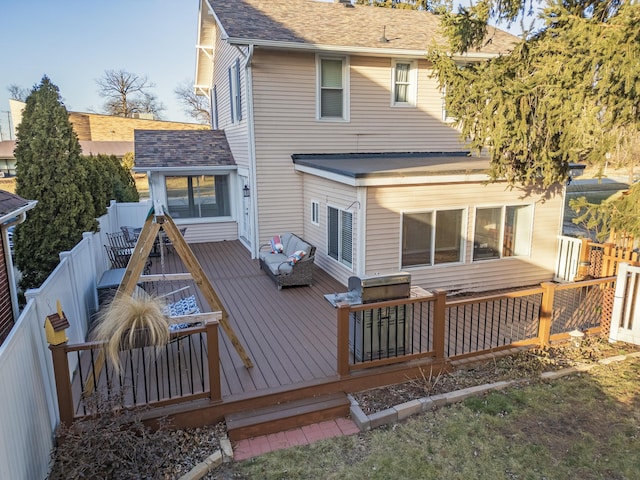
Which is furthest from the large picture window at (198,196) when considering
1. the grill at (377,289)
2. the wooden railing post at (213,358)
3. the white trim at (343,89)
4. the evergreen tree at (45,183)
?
the wooden railing post at (213,358)

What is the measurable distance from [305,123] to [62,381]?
8408mm

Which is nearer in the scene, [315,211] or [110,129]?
[315,211]

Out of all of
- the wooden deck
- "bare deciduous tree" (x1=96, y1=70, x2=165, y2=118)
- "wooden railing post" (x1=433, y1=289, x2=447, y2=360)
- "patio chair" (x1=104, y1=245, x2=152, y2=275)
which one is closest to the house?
the wooden deck

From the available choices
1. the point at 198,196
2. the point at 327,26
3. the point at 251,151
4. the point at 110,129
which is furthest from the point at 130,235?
the point at 110,129

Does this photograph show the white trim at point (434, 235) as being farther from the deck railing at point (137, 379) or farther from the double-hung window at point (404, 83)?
the double-hung window at point (404, 83)

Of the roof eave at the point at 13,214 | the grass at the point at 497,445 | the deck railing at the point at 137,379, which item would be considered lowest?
the grass at the point at 497,445

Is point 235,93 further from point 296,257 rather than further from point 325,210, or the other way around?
point 296,257

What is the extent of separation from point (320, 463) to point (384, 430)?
2.81 feet

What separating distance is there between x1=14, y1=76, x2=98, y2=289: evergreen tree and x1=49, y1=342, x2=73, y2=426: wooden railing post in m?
3.63

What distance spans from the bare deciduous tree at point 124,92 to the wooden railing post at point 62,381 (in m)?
49.7

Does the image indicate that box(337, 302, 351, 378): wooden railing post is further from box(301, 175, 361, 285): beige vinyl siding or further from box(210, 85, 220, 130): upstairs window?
box(210, 85, 220, 130): upstairs window

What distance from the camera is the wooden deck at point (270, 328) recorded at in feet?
17.0

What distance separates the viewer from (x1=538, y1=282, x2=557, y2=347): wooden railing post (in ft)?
19.7

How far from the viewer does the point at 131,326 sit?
441 centimetres
